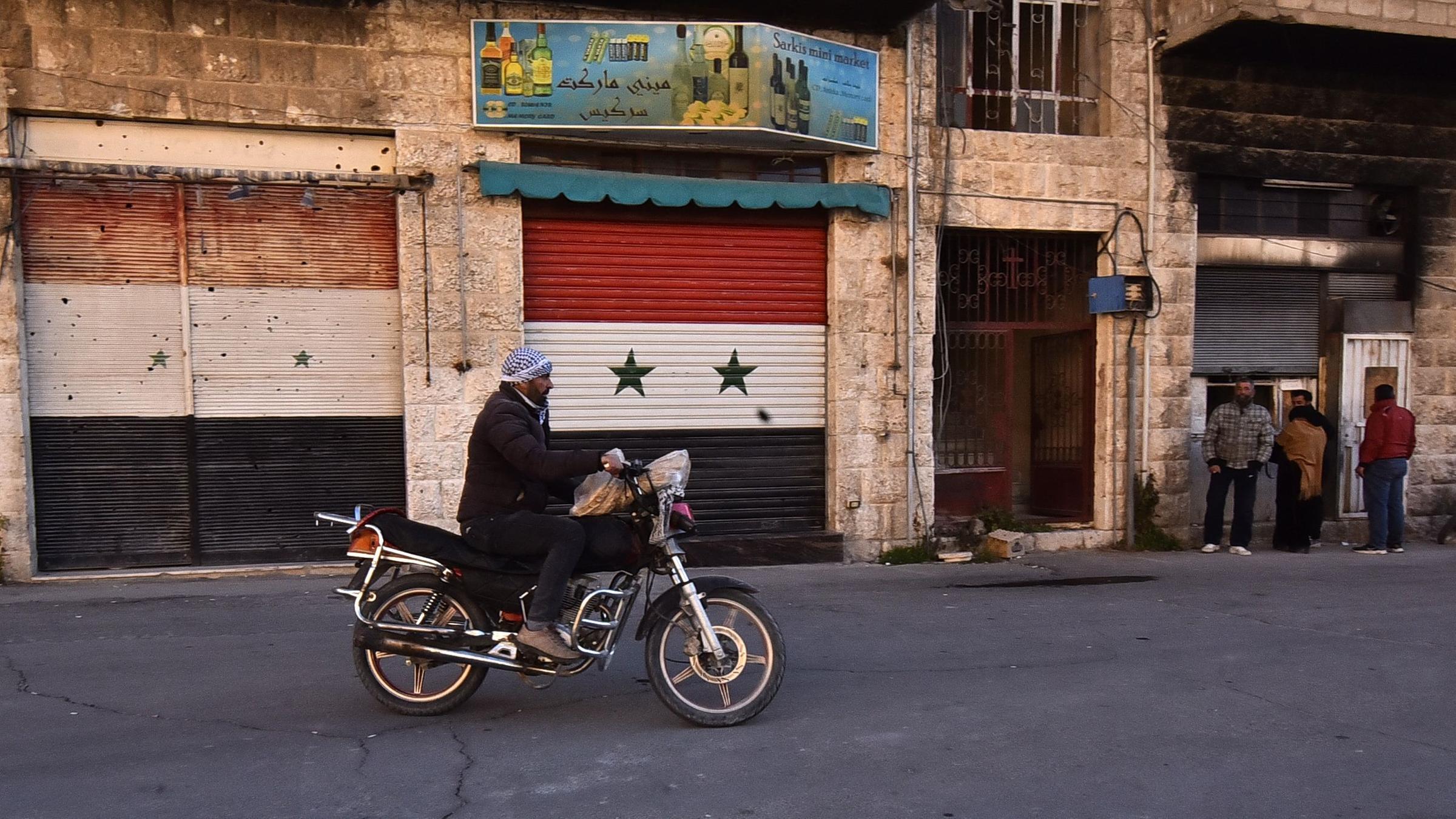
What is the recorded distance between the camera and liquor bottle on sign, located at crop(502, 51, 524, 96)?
919cm

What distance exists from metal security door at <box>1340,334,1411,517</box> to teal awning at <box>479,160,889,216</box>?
224 inches

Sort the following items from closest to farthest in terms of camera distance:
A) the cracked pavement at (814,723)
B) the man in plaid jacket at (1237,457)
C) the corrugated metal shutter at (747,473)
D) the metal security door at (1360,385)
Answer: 1. the cracked pavement at (814,723)
2. the corrugated metal shutter at (747,473)
3. the man in plaid jacket at (1237,457)
4. the metal security door at (1360,385)

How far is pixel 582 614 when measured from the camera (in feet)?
15.8

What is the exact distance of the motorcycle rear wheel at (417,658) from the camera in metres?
4.86

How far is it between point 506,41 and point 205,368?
367cm

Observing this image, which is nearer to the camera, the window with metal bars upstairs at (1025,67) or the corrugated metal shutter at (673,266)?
the corrugated metal shutter at (673,266)

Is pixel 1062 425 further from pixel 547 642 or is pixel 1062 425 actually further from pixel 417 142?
pixel 547 642

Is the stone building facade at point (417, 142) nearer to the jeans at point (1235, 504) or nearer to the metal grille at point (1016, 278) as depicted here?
the metal grille at point (1016, 278)

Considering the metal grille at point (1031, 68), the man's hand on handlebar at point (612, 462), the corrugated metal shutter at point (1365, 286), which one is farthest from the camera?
the corrugated metal shutter at point (1365, 286)

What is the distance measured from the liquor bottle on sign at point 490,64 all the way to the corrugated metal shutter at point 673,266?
3.35ft

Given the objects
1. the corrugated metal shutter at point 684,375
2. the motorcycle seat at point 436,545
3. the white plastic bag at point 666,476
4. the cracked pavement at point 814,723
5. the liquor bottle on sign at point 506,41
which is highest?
the liquor bottle on sign at point 506,41

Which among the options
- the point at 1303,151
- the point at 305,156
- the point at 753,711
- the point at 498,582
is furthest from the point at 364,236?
the point at 1303,151

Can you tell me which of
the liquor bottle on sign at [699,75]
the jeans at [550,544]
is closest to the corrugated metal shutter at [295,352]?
the liquor bottle on sign at [699,75]

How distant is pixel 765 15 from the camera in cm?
981
